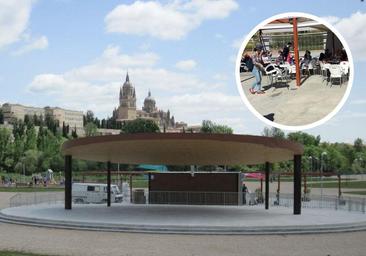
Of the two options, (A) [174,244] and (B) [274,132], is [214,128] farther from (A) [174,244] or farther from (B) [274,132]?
(A) [174,244]

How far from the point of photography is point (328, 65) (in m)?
55.2

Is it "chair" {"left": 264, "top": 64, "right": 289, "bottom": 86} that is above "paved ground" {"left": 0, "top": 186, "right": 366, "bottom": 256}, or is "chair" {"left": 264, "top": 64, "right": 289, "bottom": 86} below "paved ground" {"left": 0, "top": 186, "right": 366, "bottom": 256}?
above

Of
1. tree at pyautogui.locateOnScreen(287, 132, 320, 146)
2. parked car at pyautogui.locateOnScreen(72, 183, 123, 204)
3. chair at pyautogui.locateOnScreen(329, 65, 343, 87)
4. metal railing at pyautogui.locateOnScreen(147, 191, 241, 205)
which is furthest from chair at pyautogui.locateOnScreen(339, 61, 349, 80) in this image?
tree at pyautogui.locateOnScreen(287, 132, 320, 146)

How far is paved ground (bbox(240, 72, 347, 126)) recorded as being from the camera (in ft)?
188

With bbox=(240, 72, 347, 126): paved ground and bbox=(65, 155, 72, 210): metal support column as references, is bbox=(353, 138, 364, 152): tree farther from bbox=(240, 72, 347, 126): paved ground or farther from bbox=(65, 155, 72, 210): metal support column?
bbox=(65, 155, 72, 210): metal support column

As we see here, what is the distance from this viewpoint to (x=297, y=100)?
6084 centimetres

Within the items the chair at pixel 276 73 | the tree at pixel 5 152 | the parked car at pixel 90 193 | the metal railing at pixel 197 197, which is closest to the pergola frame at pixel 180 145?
the metal railing at pixel 197 197

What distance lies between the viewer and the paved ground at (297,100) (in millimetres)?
57156

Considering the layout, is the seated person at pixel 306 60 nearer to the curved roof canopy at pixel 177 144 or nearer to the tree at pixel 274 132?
the curved roof canopy at pixel 177 144

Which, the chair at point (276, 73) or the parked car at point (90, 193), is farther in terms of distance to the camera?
the chair at point (276, 73)

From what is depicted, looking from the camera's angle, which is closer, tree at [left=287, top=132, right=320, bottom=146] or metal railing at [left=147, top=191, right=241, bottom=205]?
metal railing at [left=147, top=191, right=241, bottom=205]

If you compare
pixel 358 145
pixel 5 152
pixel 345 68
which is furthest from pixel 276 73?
pixel 358 145

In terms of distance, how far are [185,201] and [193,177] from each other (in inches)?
75.3

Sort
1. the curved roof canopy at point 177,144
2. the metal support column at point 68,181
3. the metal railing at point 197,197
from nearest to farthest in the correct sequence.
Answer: the curved roof canopy at point 177,144, the metal support column at point 68,181, the metal railing at point 197,197
